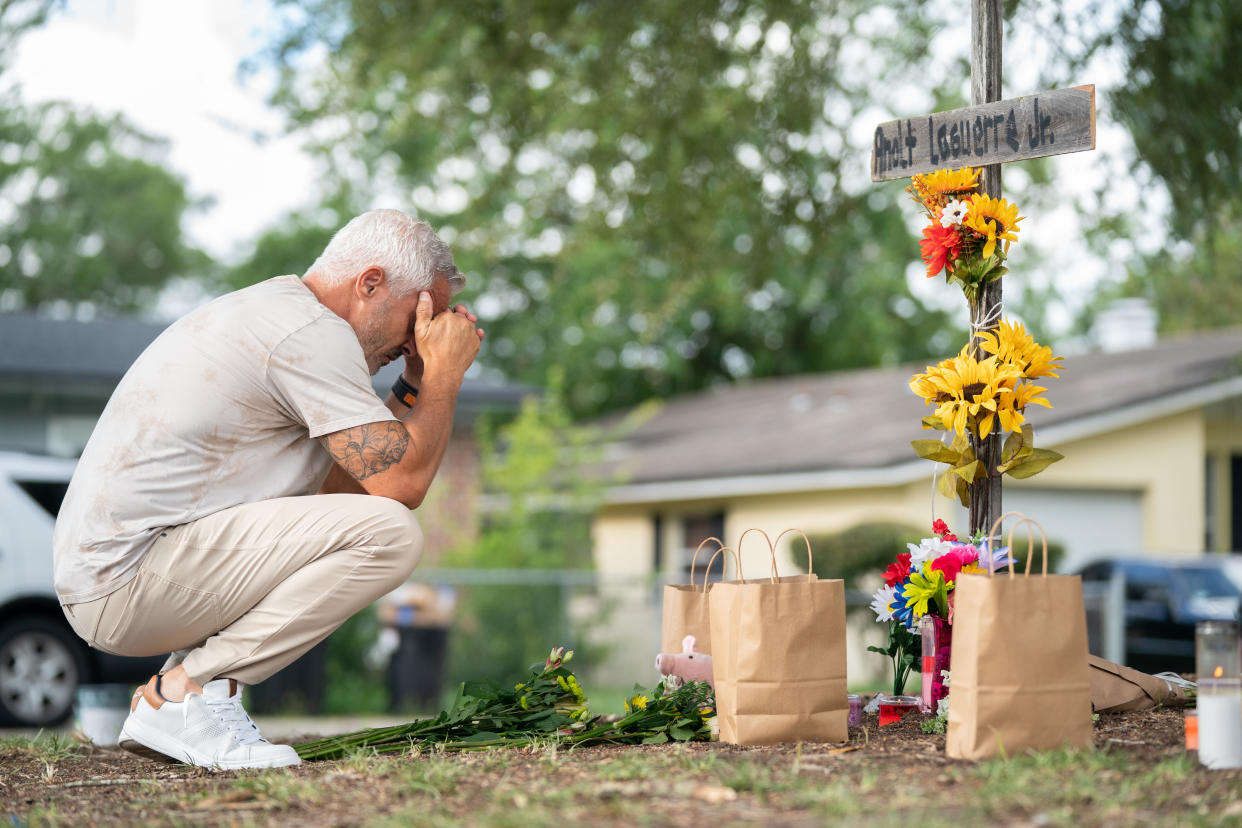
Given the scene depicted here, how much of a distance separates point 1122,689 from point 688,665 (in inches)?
55.7

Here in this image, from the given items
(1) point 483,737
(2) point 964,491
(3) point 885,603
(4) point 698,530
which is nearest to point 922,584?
(3) point 885,603

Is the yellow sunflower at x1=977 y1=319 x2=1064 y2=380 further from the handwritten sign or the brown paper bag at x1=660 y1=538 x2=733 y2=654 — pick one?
the brown paper bag at x1=660 y1=538 x2=733 y2=654

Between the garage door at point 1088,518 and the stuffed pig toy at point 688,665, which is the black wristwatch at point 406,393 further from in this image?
the garage door at point 1088,518

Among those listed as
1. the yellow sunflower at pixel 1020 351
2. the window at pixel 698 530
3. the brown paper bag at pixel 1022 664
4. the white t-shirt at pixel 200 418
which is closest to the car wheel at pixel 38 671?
the white t-shirt at pixel 200 418

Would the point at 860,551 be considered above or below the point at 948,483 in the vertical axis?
below

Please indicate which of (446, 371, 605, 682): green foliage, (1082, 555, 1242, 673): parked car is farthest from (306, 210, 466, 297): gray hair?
(1082, 555, 1242, 673): parked car

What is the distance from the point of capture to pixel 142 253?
118 feet

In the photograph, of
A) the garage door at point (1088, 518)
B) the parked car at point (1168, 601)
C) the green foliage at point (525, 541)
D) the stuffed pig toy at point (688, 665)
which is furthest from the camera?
the garage door at point (1088, 518)

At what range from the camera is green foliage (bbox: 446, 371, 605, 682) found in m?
13.2

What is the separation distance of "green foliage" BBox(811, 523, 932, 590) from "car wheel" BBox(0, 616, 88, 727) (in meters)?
7.32

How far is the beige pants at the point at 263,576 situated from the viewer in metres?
3.86

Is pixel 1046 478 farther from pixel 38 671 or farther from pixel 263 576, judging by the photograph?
pixel 263 576

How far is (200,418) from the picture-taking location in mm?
3850

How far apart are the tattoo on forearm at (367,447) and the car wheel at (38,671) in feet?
21.4
